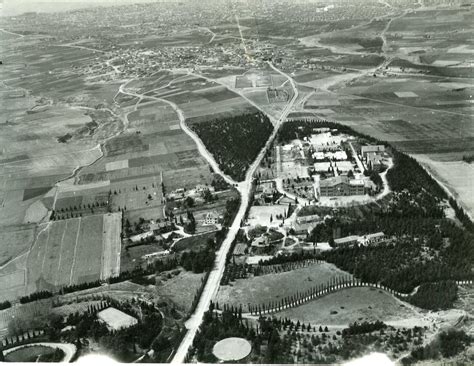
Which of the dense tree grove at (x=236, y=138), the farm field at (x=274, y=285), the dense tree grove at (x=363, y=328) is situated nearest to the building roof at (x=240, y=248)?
the farm field at (x=274, y=285)

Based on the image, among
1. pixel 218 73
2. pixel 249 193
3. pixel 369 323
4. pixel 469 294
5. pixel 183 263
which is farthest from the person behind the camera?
pixel 218 73

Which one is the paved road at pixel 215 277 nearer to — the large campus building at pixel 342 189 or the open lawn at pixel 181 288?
the open lawn at pixel 181 288

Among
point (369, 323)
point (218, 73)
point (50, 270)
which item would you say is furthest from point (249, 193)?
point (218, 73)

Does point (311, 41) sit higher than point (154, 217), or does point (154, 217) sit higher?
point (311, 41)

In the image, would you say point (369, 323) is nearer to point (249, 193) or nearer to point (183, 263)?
point (183, 263)

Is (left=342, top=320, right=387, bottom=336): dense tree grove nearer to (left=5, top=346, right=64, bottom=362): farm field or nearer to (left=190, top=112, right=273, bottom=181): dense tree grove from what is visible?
(left=5, top=346, right=64, bottom=362): farm field

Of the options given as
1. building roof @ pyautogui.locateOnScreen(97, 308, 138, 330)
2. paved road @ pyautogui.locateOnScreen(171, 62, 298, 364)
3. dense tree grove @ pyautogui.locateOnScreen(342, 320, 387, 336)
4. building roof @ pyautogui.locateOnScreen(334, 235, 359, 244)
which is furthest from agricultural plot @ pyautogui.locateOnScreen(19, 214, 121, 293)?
dense tree grove @ pyautogui.locateOnScreen(342, 320, 387, 336)

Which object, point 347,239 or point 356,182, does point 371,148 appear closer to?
point 356,182
